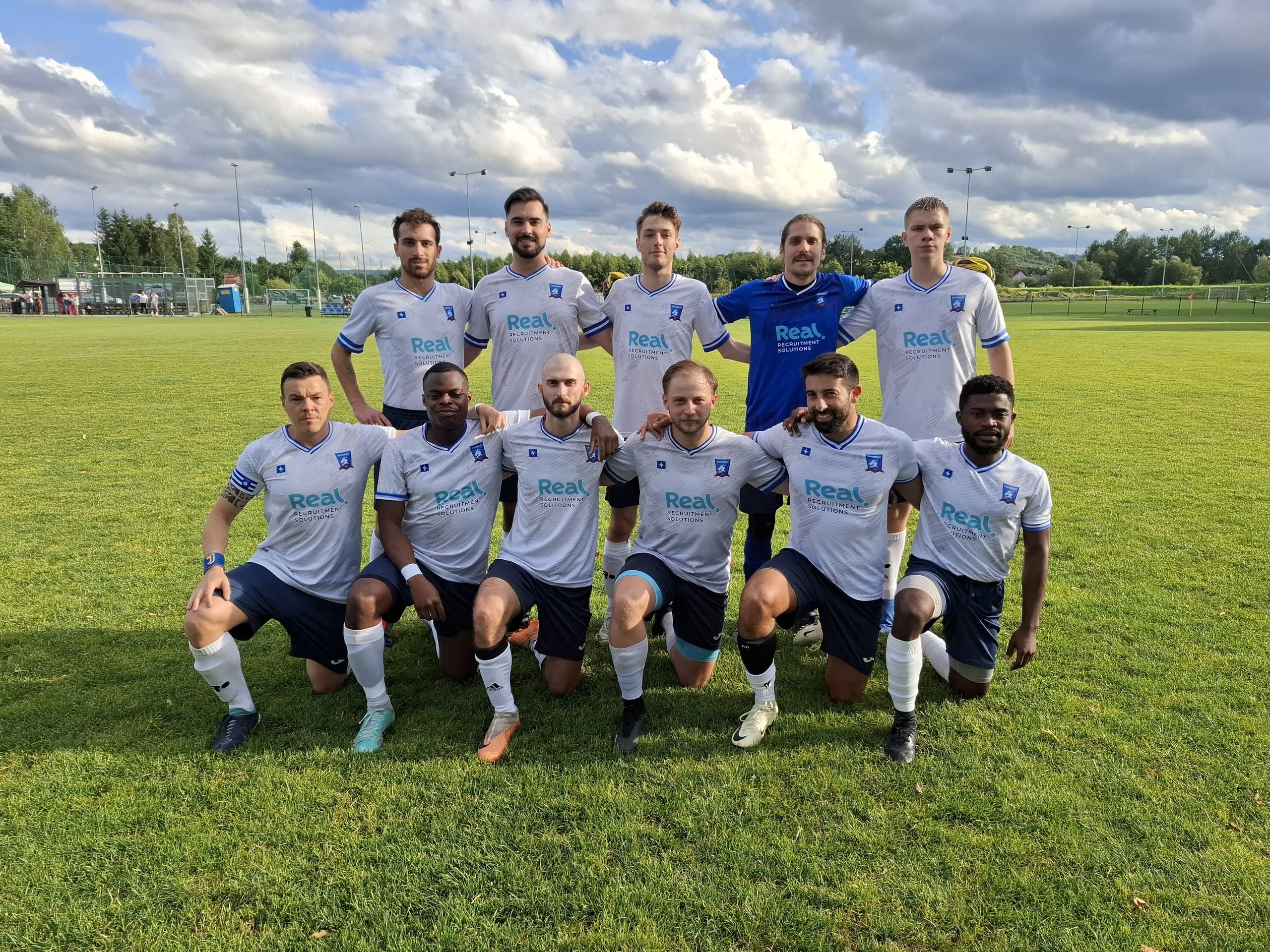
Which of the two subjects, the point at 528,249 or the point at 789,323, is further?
the point at 528,249

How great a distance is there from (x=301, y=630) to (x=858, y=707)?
3.08 metres

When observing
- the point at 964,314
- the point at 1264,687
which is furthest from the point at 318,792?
the point at 1264,687

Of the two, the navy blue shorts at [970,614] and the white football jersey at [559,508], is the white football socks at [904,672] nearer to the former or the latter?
the navy blue shorts at [970,614]

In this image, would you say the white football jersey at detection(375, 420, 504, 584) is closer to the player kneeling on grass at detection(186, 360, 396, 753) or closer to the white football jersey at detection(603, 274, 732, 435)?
the player kneeling on grass at detection(186, 360, 396, 753)

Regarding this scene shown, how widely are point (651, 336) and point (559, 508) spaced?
1.33m

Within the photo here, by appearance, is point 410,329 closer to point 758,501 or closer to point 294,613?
point 294,613

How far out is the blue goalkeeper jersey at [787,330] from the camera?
464 cm

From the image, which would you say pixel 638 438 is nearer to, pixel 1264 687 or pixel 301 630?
pixel 301 630

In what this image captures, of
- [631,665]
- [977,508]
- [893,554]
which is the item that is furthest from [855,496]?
[631,665]

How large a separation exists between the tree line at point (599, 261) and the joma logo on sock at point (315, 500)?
2465 inches

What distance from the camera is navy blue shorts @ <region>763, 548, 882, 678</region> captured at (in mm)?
4023

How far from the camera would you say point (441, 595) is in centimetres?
429

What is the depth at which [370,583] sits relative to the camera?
3.97 m

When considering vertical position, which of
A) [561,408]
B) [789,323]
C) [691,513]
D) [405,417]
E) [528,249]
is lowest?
[691,513]
